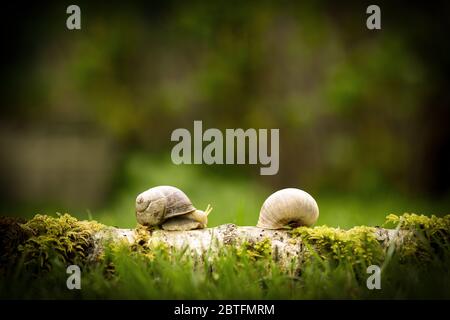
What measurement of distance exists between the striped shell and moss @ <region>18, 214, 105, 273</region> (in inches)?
9.5

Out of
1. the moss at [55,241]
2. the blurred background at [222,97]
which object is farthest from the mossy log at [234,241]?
the blurred background at [222,97]

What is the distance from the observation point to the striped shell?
3.01 meters

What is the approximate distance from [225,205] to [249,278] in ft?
10.8

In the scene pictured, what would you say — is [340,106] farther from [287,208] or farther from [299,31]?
[287,208]

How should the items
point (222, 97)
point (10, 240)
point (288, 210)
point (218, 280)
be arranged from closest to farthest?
point (218, 280)
point (10, 240)
point (288, 210)
point (222, 97)

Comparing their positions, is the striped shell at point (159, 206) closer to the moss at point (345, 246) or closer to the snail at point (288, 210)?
the snail at point (288, 210)

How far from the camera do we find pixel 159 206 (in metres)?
3.01

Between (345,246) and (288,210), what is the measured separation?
0.35 meters

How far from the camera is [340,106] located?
773cm

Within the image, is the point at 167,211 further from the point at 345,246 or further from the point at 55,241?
the point at 345,246

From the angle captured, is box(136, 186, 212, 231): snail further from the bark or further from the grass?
the grass

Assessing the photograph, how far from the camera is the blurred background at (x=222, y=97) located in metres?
7.44

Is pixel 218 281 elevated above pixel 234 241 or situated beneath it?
situated beneath

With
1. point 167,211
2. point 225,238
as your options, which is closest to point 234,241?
point 225,238
